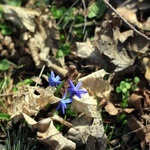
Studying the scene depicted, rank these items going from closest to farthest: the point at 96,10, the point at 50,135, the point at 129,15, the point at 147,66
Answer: the point at 50,135 → the point at 147,66 → the point at 129,15 → the point at 96,10

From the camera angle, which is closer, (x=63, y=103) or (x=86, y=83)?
(x=63, y=103)

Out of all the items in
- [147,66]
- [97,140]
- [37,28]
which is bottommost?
[97,140]

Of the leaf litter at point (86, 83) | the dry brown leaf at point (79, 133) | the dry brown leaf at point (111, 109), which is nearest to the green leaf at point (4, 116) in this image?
the leaf litter at point (86, 83)

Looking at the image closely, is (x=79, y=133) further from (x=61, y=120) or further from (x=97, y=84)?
(x=97, y=84)

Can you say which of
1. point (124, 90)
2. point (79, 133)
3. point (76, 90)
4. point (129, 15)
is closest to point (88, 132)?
point (79, 133)

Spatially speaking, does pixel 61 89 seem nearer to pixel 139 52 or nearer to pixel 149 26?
pixel 139 52

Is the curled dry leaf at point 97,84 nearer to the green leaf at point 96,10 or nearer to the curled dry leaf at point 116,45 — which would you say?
the curled dry leaf at point 116,45
